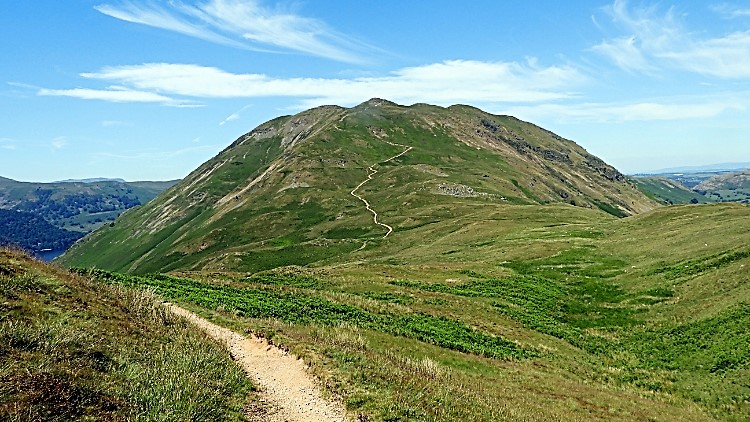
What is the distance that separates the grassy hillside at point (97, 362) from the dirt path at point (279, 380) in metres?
0.99

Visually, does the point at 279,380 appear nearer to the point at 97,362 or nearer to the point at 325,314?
the point at 97,362

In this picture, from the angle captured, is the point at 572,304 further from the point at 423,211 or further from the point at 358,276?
the point at 423,211

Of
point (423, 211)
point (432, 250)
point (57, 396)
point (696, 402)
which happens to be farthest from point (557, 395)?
point (423, 211)

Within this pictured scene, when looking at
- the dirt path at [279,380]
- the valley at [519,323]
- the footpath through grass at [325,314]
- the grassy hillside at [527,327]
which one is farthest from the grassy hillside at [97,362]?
the footpath through grass at [325,314]

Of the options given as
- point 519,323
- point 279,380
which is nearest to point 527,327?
point 519,323

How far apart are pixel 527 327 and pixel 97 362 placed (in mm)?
35369

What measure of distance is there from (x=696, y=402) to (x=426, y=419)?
22120mm

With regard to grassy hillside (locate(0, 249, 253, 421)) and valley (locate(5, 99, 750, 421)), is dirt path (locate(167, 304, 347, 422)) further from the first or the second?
grassy hillside (locate(0, 249, 253, 421))

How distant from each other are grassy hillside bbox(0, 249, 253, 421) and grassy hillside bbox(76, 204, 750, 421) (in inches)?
196

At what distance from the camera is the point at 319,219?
196 m

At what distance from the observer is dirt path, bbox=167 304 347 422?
1756cm

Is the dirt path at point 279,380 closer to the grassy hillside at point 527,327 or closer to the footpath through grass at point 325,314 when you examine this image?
the grassy hillside at point 527,327

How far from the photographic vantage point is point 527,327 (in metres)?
42.6

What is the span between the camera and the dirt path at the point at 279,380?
691 inches
